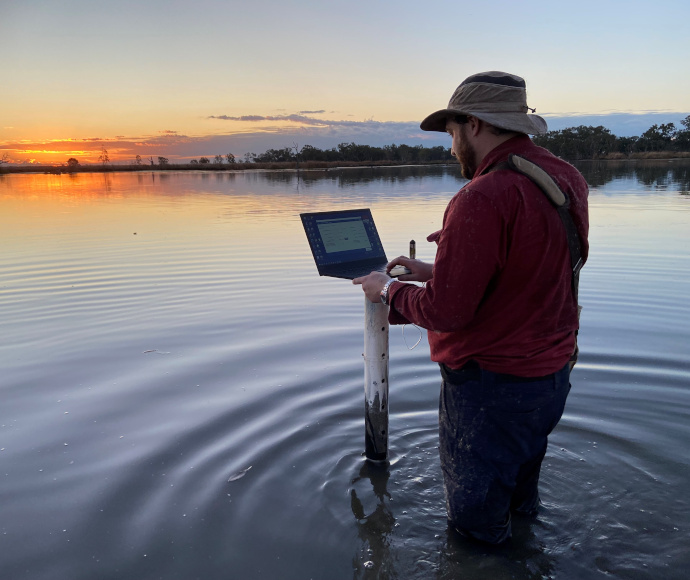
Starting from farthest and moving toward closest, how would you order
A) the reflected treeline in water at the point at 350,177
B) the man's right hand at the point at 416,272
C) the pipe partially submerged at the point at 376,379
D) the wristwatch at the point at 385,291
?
the reflected treeline in water at the point at 350,177, the pipe partially submerged at the point at 376,379, the man's right hand at the point at 416,272, the wristwatch at the point at 385,291

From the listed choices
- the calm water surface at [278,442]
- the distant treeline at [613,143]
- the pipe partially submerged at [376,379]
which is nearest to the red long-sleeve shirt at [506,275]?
the pipe partially submerged at [376,379]

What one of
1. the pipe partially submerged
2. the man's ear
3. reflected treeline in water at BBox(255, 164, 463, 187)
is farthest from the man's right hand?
reflected treeline in water at BBox(255, 164, 463, 187)

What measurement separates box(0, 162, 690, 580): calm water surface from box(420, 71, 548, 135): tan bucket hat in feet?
6.70

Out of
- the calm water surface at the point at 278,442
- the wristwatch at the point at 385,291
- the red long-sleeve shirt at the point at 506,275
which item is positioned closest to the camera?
the red long-sleeve shirt at the point at 506,275

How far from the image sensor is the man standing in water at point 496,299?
2.22 metres

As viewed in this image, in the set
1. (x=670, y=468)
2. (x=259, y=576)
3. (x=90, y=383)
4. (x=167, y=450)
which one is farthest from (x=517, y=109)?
(x=90, y=383)

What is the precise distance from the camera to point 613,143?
108250mm

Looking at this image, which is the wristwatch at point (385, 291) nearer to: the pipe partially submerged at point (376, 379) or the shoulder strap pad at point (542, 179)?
the pipe partially submerged at point (376, 379)

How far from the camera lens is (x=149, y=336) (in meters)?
6.50

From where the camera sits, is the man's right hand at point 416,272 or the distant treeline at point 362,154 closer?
the man's right hand at point 416,272

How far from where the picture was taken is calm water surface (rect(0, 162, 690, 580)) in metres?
2.97

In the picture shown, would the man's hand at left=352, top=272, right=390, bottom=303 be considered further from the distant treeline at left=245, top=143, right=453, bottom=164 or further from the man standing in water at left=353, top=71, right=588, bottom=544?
the distant treeline at left=245, top=143, right=453, bottom=164

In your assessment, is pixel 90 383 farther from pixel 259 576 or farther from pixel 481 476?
pixel 481 476

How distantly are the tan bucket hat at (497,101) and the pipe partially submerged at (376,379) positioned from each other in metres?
1.28
